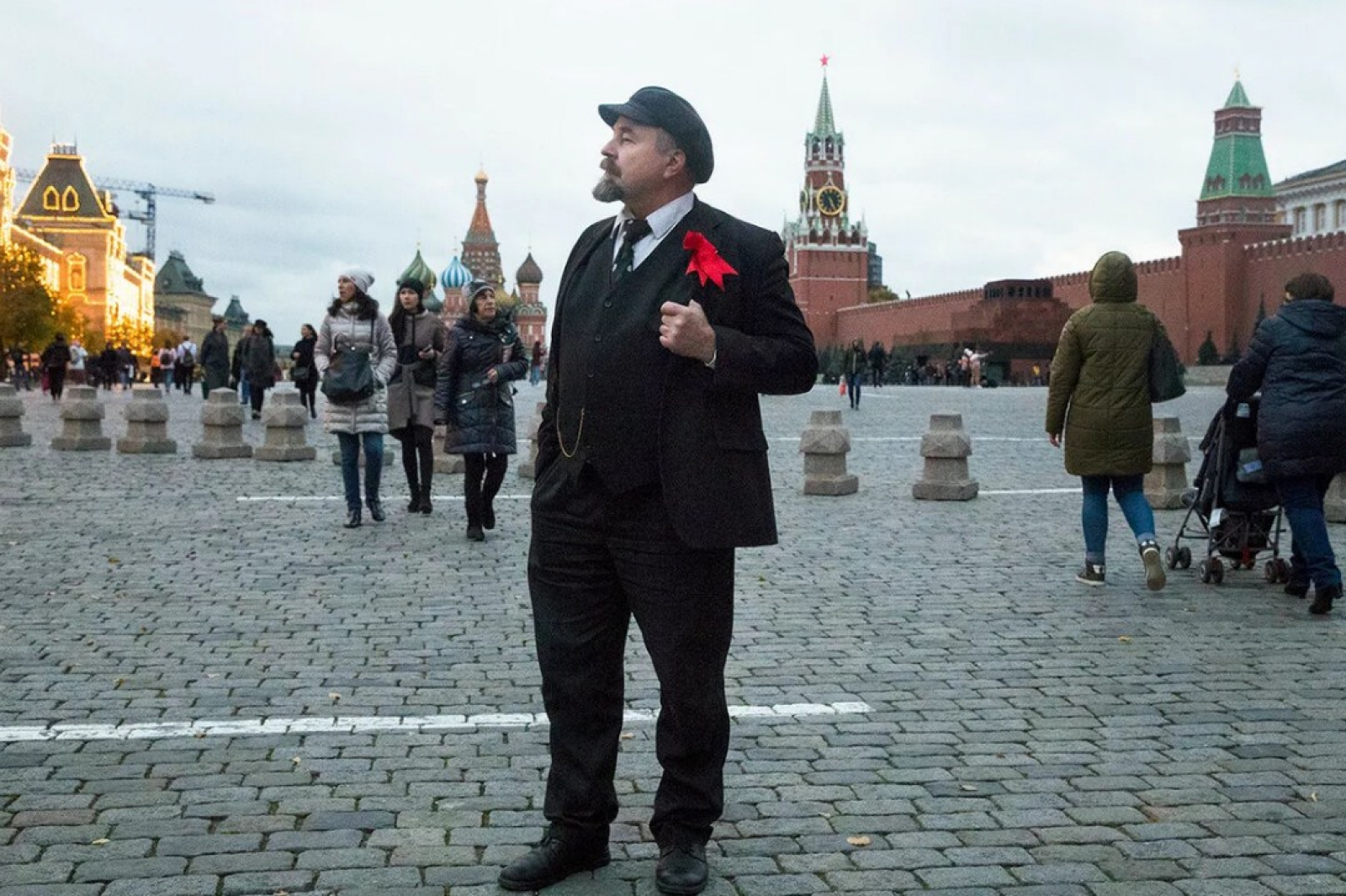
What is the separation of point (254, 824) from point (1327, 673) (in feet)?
13.7

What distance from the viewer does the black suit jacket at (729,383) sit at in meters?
3.86

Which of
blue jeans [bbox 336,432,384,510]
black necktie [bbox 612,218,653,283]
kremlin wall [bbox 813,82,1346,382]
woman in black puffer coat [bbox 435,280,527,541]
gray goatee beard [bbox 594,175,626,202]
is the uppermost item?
kremlin wall [bbox 813,82,1346,382]

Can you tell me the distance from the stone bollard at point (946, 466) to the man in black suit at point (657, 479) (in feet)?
31.8

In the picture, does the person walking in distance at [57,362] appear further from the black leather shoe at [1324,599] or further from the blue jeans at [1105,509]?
the black leather shoe at [1324,599]

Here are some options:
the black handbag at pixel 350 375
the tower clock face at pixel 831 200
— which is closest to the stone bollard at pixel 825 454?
the black handbag at pixel 350 375

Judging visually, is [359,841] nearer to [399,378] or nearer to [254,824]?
[254,824]

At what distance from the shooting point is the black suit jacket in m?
3.86

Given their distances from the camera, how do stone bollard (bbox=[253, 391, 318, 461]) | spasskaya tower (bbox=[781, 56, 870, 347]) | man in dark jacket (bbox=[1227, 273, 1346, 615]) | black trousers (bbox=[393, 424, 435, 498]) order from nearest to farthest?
man in dark jacket (bbox=[1227, 273, 1346, 615]), black trousers (bbox=[393, 424, 435, 498]), stone bollard (bbox=[253, 391, 318, 461]), spasskaya tower (bbox=[781, 56, 870, 347])

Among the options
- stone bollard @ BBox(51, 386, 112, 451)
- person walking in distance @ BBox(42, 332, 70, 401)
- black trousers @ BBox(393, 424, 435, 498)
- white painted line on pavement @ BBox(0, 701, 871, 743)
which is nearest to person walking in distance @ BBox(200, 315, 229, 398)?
stone bollard @ BBox(51, 386, 112, 451)

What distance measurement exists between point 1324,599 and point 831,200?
367 feet

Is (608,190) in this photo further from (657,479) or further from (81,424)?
(81,424)

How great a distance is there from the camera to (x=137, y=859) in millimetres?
4023

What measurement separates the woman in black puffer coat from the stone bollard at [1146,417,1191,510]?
204 inches

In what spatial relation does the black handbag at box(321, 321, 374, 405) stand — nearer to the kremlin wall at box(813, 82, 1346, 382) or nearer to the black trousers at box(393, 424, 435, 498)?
the black trousers at box(393, 424, 435, 498)
